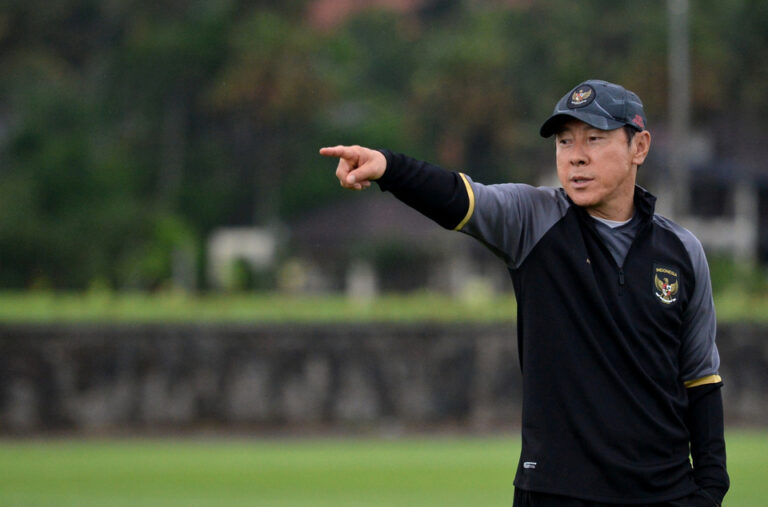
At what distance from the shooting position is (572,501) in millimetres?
4129

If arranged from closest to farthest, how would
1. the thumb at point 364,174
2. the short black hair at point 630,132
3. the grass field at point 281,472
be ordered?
the thumb at point 364,174 < the short black hair at point 630,132 < the grass field at point 281,472

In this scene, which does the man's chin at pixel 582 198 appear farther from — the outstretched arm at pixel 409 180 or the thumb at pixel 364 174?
the thumb at pixel 364 174

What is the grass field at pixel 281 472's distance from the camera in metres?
12.3

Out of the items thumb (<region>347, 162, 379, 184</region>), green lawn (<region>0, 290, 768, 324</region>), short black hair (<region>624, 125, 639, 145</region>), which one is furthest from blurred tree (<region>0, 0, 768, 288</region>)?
thumb (<region>347, 162, 379, 184</region>)

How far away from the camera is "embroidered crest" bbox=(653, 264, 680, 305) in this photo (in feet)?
14.1

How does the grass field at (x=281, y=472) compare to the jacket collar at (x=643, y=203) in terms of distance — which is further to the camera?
the grass field at (x=281, y=472)

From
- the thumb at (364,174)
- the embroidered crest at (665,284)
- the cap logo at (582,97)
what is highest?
the cap logo at (582,97)

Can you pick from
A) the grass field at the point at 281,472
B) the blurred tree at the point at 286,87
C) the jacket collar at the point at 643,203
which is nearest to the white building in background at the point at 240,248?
the blurred tree at the point at 286,87

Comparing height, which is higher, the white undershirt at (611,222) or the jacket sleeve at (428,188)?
the jacket sleeve at (428,188)

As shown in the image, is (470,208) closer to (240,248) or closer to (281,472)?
(281,472)

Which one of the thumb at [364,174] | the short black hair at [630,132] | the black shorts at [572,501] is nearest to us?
the thumb at [364,174]

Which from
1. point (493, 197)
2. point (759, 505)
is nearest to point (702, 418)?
Result: point (493, 197)

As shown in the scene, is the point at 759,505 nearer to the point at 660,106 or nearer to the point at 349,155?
the point at 349,155

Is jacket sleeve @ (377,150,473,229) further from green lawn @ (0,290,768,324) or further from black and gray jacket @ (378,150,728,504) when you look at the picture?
green lawn @ (0,290,768,324)
